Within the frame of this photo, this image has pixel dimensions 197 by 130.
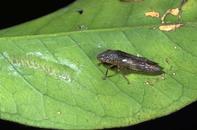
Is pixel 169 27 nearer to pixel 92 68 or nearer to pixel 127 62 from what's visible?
pixel 127 62

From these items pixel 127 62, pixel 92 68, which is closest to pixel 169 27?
pixel 127 62

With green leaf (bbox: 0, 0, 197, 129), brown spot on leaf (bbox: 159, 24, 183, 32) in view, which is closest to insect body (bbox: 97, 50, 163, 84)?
green leaf (bbox: 0, 0, 197, 129)

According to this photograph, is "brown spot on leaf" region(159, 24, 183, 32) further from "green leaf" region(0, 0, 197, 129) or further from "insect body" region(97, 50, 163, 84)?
"insect body" region(97, 50, 163, 84)

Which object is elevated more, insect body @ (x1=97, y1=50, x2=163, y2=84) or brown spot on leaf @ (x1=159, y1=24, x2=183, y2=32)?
brown spot on leaf @ (x1=159, y1=24, x2=183, y2=32)

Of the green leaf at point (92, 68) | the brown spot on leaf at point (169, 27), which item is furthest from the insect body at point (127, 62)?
the brown spot on leaf at point (169, 27)

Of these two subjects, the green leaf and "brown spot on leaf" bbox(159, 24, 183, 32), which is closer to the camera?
the green leaf
